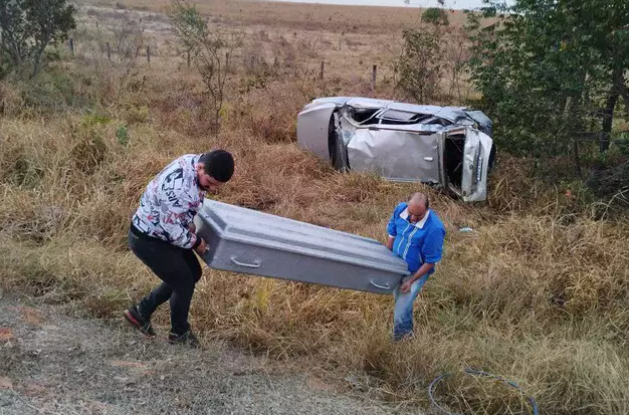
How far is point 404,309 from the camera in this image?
4395 mm

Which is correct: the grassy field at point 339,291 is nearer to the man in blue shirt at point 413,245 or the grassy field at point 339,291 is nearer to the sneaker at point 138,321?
the man in blue shirt at point 413,245

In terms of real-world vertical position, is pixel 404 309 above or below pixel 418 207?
below

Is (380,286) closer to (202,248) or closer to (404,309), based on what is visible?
(404,309)

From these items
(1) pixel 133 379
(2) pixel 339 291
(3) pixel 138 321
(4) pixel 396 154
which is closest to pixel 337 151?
(4) pixel 396 154

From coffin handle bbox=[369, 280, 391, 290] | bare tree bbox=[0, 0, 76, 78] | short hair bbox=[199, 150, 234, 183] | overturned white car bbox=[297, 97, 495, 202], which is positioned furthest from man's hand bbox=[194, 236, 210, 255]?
bare tree bbox=[0, 0, 76, 78]

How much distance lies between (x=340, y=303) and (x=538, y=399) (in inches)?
70.5

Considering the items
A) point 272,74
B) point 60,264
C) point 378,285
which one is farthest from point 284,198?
point 272,74

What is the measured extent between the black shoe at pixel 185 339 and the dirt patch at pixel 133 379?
0.06 metres

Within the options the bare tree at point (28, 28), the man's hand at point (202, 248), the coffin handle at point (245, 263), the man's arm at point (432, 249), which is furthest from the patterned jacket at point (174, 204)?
the bare tree at point (28, 28)

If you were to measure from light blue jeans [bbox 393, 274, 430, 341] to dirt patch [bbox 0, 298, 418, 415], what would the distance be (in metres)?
0.82

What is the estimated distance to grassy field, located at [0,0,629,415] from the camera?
399 centimetres

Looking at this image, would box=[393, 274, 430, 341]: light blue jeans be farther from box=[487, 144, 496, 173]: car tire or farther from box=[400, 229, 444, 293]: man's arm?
box=[487, 144, 496, 173]: car tire

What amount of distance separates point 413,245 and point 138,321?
1932 millimetres

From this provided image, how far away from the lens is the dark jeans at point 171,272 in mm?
3656
